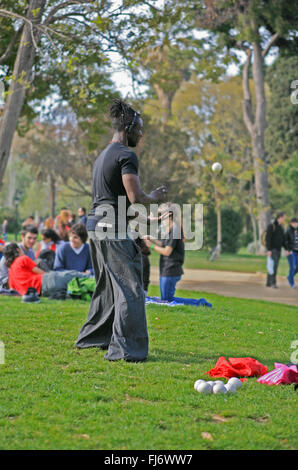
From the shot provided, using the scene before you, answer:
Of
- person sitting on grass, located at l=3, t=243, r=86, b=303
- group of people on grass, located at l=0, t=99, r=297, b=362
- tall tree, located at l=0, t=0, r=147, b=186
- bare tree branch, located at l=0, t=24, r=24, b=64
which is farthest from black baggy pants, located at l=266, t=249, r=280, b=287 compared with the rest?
group of people on grass, located at l=0, t=99, r=297, b=362

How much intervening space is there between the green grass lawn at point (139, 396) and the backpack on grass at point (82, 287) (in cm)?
234

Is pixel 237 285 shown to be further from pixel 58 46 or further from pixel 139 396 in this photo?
pixel 139 396

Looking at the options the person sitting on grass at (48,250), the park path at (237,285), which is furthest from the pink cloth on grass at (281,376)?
the park path at (237,285)

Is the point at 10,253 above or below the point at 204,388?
above

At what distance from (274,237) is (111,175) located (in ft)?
34.2

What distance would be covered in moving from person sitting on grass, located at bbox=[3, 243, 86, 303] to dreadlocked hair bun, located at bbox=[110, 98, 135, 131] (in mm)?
4900

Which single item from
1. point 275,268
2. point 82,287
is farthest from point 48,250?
point 275,268

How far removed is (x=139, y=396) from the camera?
Result: 454cm

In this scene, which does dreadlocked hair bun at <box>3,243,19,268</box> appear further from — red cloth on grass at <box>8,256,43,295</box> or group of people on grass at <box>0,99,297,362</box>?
group of people on grass at <box>0,99,297,362</box>

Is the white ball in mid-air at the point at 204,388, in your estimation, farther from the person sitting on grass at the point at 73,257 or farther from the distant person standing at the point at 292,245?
the distant person standing at the point at 292,245
